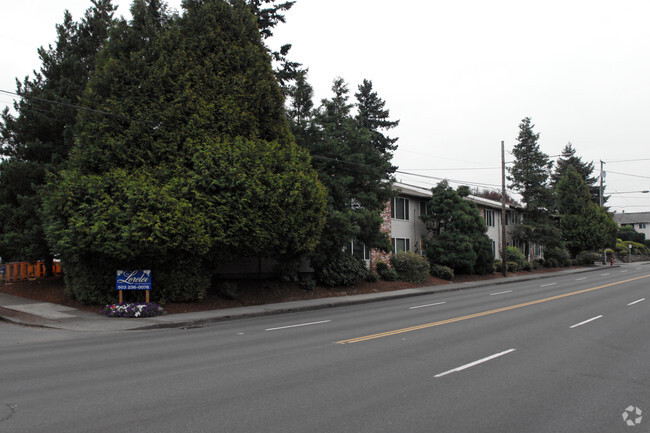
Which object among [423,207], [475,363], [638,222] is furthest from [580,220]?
[638,222]

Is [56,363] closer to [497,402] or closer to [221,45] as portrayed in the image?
[497,402]

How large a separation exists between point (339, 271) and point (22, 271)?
61.7 feet

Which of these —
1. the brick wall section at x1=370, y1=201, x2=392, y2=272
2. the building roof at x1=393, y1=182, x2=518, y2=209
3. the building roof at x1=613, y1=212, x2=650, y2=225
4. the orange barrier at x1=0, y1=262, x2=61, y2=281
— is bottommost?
the orange barrier at x1=0, y1=262, x2=61, y2=281

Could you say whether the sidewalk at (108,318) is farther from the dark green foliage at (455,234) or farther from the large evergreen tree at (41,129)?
the dark green foliage at (455,234)

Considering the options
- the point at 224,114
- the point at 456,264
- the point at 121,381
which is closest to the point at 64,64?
the point at 224,114

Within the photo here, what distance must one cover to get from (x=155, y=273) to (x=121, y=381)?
10.3 meters

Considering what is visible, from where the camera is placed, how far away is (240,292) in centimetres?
2012

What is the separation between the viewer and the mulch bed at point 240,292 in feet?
57.2

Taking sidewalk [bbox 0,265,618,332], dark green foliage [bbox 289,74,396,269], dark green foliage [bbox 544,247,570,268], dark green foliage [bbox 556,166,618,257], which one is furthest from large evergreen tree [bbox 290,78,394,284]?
dark green foliage [bbox 556,166,618,257]

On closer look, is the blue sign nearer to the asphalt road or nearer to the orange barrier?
the asphalt road

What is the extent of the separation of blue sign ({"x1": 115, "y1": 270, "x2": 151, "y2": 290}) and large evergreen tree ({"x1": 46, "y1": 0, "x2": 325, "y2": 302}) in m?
Answer: 0.54

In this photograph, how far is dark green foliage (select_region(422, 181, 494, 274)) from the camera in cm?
3212

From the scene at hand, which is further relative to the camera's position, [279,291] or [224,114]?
[279,291]

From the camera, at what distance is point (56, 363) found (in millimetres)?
8516
